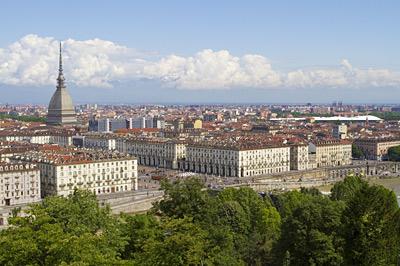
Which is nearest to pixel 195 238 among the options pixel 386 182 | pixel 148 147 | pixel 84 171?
pixel 84 171

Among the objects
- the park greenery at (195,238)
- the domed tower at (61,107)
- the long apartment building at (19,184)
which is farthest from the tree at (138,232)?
the domed tower at (61,107)

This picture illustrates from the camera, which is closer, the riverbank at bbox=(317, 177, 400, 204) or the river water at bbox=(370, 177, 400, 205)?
the riverbank at bbox=(317, 177, 400, 204)

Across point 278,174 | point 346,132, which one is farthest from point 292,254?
point 346,132

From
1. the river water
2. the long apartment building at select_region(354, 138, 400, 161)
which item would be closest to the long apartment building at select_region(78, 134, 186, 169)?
the river water

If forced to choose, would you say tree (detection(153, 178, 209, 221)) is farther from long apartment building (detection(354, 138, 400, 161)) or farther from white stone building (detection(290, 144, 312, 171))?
long apartment building (detection(354, 138, 400, 161))

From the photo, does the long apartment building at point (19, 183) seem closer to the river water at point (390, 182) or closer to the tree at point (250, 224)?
the tree at point (250, 224)
